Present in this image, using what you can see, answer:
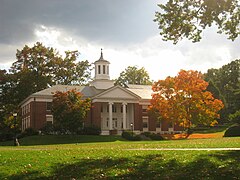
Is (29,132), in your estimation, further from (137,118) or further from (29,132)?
(137,118)

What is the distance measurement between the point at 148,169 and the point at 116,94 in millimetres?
46460

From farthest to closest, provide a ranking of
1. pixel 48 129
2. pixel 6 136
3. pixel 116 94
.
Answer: pixel 116 94 → pixel 6 136 → pixel 48 129

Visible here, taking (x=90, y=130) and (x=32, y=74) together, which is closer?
(x=90, y=130)

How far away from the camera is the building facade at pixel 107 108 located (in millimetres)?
57969

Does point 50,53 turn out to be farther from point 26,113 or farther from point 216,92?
point 216,92

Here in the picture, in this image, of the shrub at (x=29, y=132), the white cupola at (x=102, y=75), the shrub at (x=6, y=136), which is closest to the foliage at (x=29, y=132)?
the shrub at (x=29, y=132)

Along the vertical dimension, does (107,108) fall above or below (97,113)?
above

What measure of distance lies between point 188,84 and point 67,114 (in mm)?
17301

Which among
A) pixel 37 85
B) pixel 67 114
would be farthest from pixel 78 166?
pixel 37 85

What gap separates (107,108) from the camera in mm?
63469

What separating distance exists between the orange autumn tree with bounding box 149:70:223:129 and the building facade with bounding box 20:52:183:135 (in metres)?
6.58

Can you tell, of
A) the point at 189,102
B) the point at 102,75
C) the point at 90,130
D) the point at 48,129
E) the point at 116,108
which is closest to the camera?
the point at 48,129

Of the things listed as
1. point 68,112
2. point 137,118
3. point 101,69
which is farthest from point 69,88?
point 68,112

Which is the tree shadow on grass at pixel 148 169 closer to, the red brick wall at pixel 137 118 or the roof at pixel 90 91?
the roof at pixel 90 91
